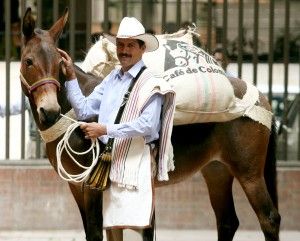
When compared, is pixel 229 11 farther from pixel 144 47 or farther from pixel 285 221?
pixel 144 47

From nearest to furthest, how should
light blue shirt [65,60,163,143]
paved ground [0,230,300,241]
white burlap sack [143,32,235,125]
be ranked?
light blue shirt [65,60,163,143] → white burlap sack [143,32,235,125] → paved ground [0,230,300,241]

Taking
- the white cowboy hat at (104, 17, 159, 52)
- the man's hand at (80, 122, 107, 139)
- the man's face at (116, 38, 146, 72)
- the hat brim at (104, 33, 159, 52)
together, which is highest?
the white cowboy hat at (104, 17, 159, 52)

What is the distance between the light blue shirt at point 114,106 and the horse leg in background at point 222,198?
1.74m

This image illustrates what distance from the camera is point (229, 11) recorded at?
399 inches

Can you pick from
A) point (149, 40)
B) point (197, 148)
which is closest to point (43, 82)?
point (149, 40)

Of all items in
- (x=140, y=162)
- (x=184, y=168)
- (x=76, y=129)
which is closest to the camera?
(x=140, y=162)

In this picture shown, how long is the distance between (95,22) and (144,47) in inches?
140

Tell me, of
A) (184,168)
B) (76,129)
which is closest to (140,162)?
(76,129)

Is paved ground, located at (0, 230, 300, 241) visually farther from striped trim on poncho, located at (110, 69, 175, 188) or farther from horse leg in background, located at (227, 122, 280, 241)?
striped trim on poncho, located at (110, 69, 175, 188)

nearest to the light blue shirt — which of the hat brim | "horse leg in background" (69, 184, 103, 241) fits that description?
the hat brim

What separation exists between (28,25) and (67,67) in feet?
1.30

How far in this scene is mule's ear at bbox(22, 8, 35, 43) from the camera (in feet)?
21.6

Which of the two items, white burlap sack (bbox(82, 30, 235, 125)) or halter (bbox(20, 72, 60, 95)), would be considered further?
white burlap sack (bbox(82, 30, 235, 125))

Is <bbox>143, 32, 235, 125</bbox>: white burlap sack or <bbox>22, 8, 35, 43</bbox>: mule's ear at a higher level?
<bbox>22, 8, 35, 43</bbox>: mule's ear
